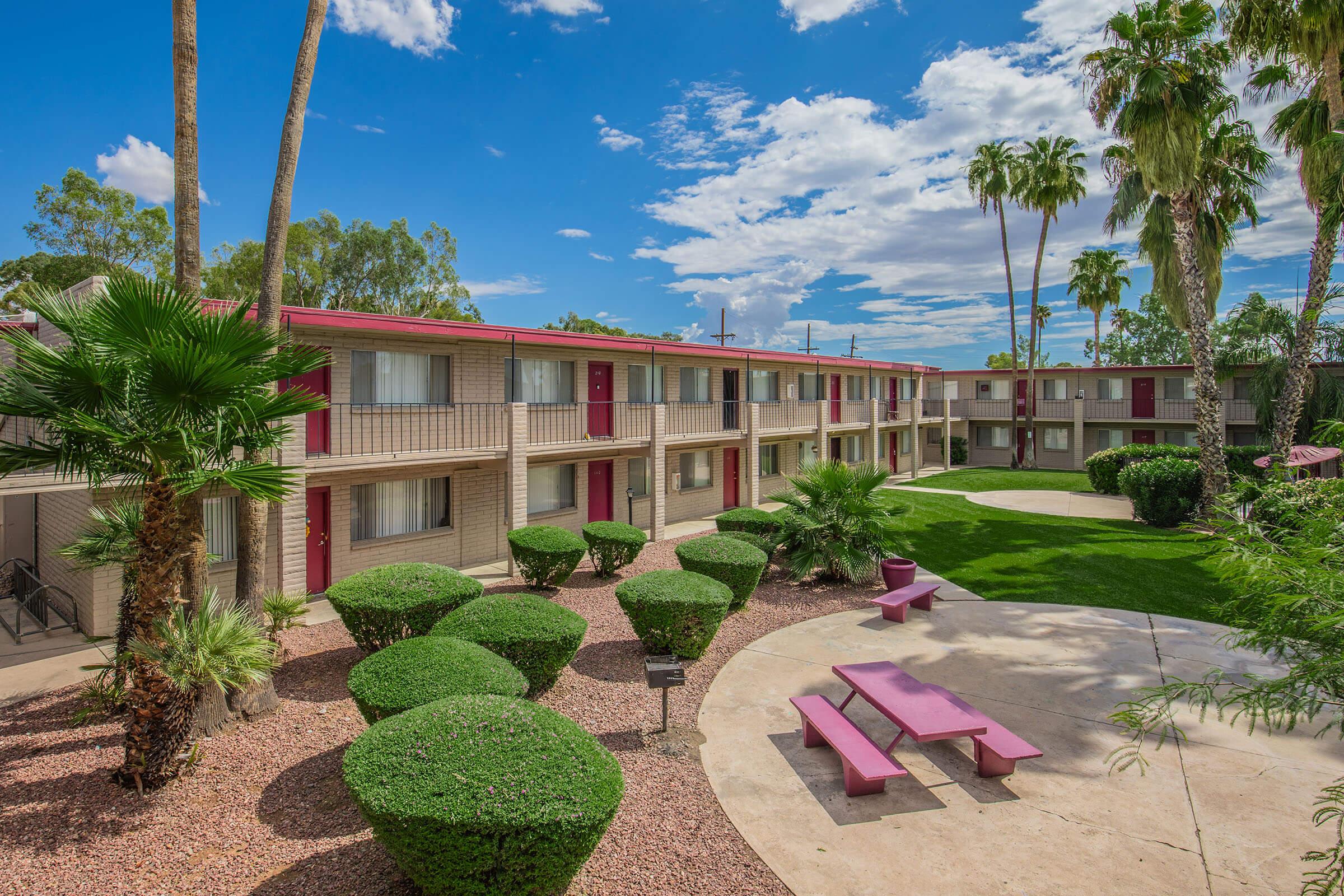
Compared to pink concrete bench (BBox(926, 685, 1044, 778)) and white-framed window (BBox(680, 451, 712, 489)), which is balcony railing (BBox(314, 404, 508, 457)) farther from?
pink concrete bench (BBox(926, 685, 1044, 778))

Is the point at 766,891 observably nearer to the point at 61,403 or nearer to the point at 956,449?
the point at 61,403

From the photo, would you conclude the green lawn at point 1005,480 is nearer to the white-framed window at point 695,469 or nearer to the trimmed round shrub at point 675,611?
the white-framed window at point 695,469

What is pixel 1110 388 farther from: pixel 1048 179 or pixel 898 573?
pixel 898 573

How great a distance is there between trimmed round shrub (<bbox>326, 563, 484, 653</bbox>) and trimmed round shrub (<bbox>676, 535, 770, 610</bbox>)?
3.61m

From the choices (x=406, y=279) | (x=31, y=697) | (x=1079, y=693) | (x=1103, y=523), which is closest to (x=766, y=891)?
(x=1079, y=693)

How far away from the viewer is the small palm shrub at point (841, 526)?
13188 millimetres

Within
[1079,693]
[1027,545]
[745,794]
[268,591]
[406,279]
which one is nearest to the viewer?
[745,794]

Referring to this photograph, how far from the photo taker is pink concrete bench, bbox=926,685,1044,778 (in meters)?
6.20

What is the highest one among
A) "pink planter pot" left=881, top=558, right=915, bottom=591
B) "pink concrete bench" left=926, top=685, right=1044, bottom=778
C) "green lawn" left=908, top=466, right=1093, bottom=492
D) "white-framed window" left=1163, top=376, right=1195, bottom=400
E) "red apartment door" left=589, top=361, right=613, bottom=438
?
"white-framed window" left=1163, top=376, right=1195, bottom=400

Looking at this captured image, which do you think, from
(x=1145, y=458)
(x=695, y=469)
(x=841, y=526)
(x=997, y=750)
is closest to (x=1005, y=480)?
(x=1145, y=458)

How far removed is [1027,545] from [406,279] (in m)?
44.9

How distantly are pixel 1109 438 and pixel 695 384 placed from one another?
27.5 meters

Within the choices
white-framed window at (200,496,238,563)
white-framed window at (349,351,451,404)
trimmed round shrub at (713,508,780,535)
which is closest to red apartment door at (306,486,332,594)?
white-framed window at (200,496,238,563)

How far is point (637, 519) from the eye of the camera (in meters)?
19.9
